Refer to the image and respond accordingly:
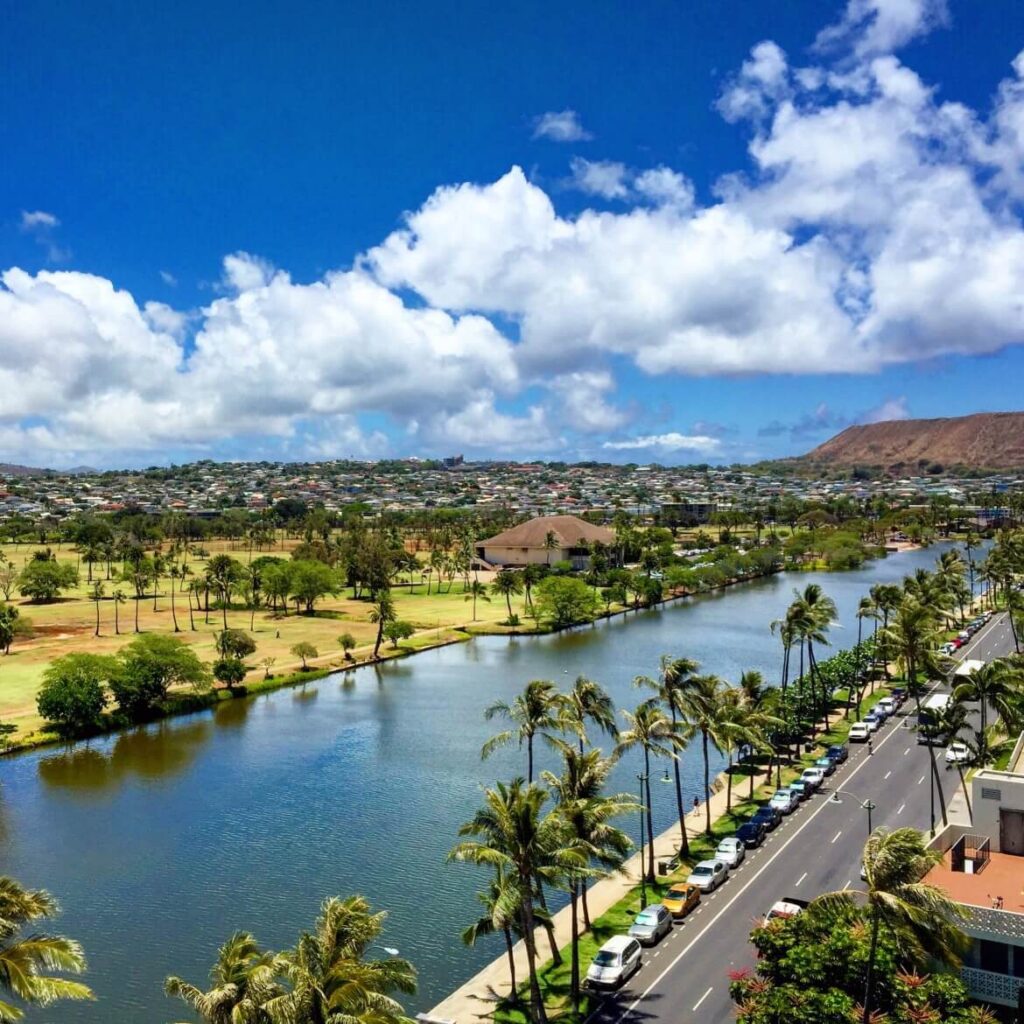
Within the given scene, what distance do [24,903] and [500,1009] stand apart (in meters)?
18.4

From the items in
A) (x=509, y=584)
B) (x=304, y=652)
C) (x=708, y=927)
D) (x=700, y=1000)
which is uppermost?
(x=509, y=584)

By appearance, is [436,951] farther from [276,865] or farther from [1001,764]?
[1001,764]

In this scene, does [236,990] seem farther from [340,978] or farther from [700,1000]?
[700,1000]

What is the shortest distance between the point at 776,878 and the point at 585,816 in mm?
13622

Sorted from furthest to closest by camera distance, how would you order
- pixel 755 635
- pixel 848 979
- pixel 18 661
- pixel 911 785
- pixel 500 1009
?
pixel 755 635 < pixel 18 661 < pixel 911 785 < pixel 500 1009 < pixel 848 979

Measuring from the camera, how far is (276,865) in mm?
46938

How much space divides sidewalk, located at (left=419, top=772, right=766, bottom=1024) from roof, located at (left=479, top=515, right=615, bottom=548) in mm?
126160

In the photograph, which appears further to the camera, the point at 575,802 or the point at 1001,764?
the point at 1001,764

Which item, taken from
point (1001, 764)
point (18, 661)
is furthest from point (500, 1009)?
point (18, 661)

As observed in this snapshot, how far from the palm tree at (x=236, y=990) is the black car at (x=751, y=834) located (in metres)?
28.2

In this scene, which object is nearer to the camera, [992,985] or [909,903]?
[909,903]

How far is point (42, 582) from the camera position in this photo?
13762 centimetres

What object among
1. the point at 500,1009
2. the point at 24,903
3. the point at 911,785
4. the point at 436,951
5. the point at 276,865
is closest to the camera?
the point at 24,903

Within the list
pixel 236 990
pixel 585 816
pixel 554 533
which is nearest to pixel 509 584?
pixel 554 533
